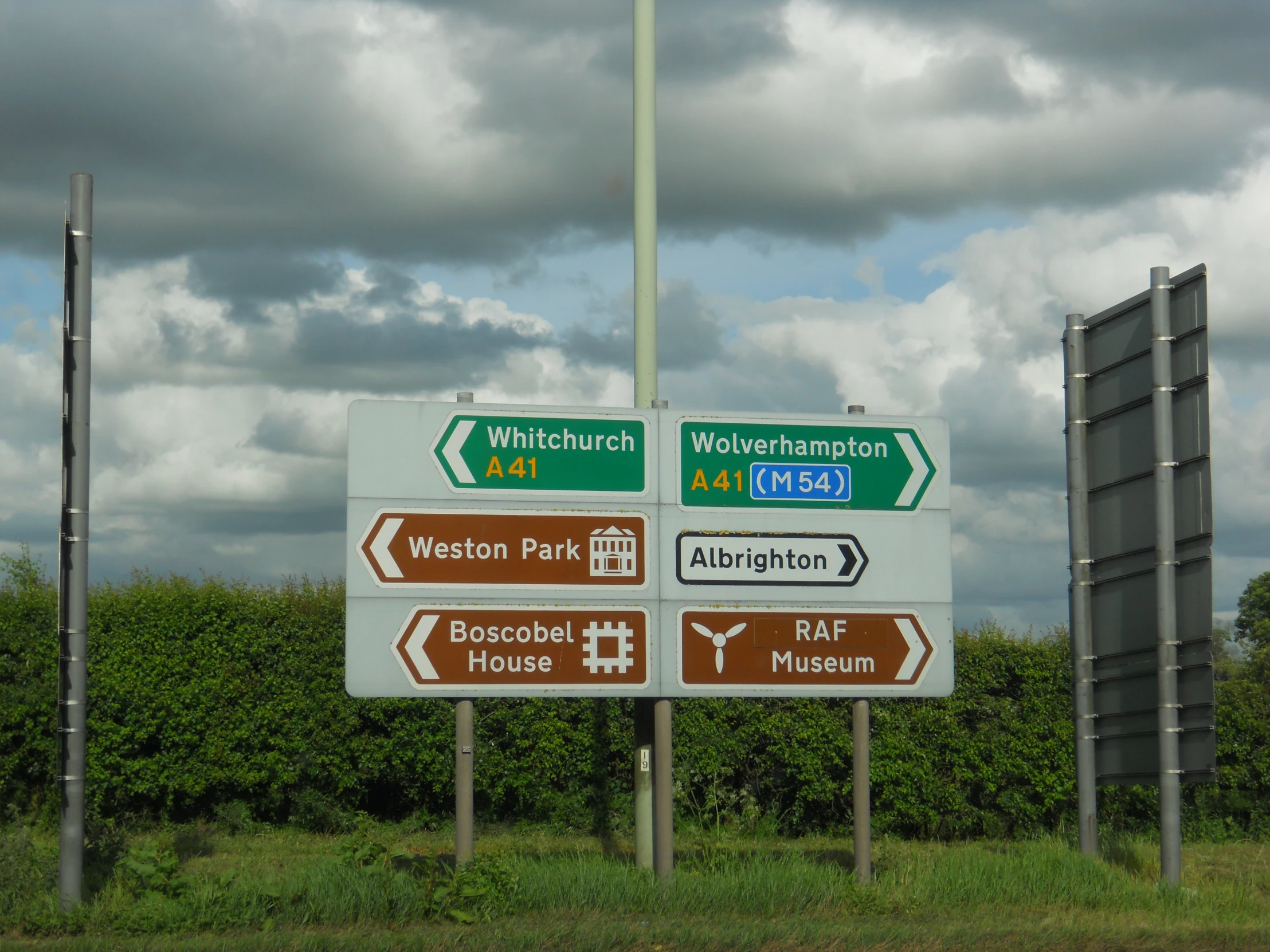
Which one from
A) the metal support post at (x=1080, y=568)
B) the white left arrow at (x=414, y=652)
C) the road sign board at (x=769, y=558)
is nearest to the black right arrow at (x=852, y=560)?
the road sign board at (x=769, y=558)

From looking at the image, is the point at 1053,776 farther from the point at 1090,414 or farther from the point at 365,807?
the point at 365,807

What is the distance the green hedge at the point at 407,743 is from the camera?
43.0ft

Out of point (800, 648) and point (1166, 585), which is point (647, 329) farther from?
point (1166, 585)

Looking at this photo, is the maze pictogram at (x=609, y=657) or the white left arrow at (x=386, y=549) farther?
the maze pictogram at (x=609, y=657)

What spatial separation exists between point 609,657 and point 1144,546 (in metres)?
4.77

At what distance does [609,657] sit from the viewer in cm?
920

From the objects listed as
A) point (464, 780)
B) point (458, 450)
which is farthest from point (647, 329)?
point (464, 780)

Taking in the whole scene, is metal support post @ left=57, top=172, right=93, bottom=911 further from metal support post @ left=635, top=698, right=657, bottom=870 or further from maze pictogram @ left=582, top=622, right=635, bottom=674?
metal support post @ left=635, top=698, right=657, bottom=870

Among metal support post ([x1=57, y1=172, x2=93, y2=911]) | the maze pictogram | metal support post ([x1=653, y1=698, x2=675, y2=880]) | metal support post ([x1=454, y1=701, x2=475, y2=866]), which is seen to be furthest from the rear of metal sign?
metal support post ([x1=57, y1=172, x2=93, y2=911])

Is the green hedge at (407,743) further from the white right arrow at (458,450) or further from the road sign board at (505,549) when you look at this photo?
the white right arrow at (458,450)

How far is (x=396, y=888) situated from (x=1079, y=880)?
5217 millimetres

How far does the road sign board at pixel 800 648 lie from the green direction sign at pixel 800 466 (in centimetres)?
84

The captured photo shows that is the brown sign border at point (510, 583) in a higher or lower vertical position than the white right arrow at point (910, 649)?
higher

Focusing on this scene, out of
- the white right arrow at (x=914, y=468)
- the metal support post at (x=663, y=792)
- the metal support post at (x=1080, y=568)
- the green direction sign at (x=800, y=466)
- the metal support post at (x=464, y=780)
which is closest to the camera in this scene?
the metal support post at (x=464, y=780)
